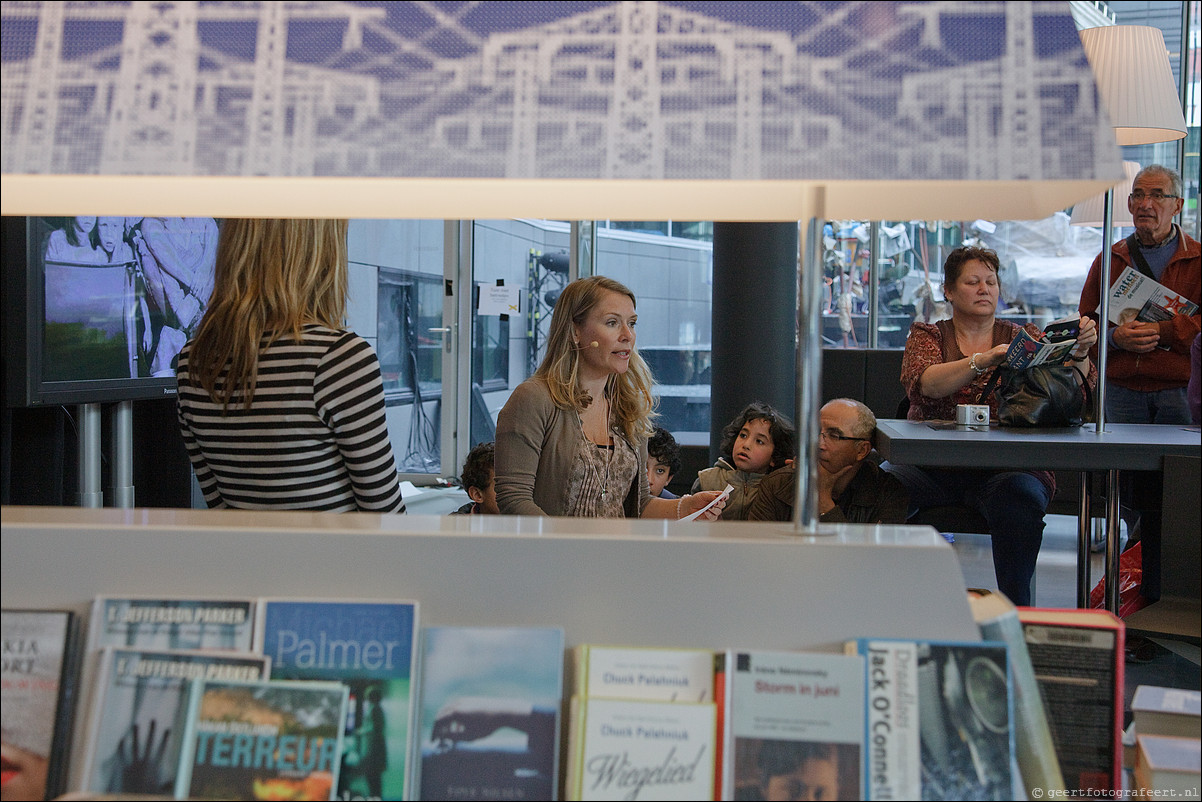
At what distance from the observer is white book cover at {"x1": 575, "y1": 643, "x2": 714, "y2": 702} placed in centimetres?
93

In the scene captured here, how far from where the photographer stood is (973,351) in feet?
10.7

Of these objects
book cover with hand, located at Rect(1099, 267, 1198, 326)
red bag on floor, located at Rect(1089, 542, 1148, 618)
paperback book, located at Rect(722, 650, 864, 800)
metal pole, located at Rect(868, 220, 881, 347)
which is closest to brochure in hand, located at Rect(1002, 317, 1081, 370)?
red bag on floor, located at Rect(1089, 542, 1148, 618)

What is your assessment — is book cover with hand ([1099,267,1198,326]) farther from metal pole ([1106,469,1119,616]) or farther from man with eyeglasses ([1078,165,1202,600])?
metal pole ([1106,469,1119,616])

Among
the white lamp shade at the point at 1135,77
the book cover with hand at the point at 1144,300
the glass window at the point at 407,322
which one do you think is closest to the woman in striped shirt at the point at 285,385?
the white lamp shade at the point at 1135,77

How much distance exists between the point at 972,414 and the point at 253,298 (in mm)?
2087

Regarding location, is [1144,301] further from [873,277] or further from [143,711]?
A: [873,277]

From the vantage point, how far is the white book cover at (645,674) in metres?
0.93

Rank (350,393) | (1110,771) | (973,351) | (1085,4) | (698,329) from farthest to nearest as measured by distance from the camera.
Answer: (698,329) < (1085,4) < (973,351) < (350,393) < (1110,771)

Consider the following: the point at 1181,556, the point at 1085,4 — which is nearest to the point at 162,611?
the point at 1181,556

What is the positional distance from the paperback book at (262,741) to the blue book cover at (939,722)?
0.50 metres

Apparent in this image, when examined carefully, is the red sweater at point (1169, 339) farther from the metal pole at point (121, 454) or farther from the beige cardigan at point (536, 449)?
the metal pole at point (121, 454)

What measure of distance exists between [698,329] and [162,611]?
7177mm

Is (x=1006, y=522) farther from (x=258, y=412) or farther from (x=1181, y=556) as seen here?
(x=258, y=412)

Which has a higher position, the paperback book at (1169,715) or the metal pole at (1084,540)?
the paperback book at (1169,715)
